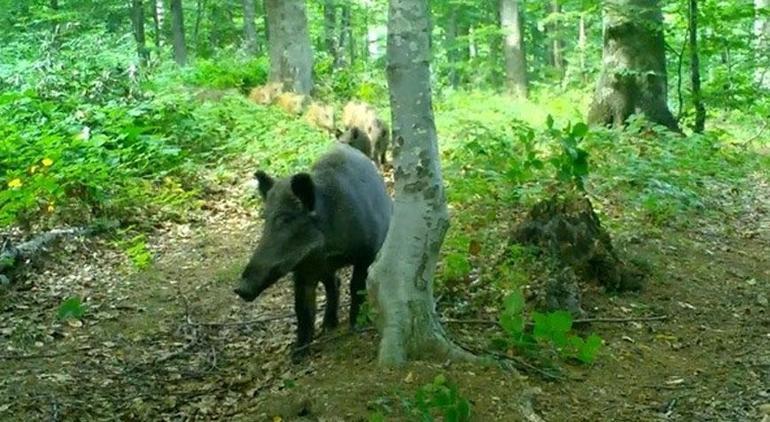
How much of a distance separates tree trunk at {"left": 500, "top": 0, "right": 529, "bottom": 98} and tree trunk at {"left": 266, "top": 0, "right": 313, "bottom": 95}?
9.45 m

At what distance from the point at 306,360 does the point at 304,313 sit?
0.35m

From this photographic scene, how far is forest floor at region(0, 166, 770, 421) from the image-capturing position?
4.99 metres

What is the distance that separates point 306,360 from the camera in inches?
239

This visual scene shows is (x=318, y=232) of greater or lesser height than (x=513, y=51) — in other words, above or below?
below

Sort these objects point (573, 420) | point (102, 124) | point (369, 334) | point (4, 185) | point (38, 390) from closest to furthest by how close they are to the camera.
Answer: point (573, 420) < point (38, 390) < point (369, 334) < point (4, 185) < point (102, 124)

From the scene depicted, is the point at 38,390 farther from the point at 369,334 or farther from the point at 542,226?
the point at 542,226

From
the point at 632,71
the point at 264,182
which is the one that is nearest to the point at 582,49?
the point at 632,71

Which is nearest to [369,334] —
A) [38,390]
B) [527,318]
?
[527,318]

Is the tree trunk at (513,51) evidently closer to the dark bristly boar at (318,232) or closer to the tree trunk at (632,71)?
the tree trunk at (632,71)

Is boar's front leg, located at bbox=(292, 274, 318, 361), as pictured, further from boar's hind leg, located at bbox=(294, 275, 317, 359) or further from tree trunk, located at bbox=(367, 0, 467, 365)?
tree trunk, located at bbox=(367, 0, 467, 365)

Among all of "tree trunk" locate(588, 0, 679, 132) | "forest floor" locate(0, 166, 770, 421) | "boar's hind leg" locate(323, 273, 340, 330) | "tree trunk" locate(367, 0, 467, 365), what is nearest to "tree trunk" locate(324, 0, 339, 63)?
"tree trunk" locate(588, 0, 679, 132)

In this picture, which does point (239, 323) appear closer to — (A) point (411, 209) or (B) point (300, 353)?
(B) point (300, 353)

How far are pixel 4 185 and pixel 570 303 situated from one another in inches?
277

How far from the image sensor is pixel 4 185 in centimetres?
1017
